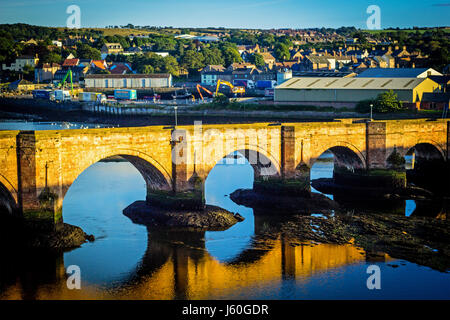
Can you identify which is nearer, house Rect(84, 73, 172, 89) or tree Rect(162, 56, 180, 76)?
house Rect(84, 73, 172, 89)

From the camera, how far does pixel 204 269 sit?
30344 mm

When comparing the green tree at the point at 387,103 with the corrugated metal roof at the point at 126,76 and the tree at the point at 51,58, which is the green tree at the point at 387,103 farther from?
the tree at the point at 51,58

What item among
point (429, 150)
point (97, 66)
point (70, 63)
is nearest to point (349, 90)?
point (429, 150)

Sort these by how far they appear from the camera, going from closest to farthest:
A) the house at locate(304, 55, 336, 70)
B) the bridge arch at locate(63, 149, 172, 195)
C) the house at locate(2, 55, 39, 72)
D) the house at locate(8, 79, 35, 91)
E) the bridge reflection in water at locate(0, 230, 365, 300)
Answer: the bridge reflection in water at locate(0, 230, 365, 300)
the bridge arch at locate(63, 149, 172, 195)
the house at locate(304, 55, 336, 70)
the house at locate(8, 79, 35, 91)
the house at locate(2, 55, 39, 72)

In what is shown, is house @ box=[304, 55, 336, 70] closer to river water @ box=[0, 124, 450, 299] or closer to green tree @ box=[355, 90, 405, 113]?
green tree @ box=[355, 90, 405, 113]

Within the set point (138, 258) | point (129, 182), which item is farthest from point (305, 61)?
point (138, 258)

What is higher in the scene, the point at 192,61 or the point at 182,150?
the point at 192,61

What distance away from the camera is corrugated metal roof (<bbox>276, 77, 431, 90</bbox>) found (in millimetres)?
75688

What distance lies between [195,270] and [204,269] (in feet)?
1.46

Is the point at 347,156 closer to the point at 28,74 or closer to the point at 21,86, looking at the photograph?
the point at 21,86

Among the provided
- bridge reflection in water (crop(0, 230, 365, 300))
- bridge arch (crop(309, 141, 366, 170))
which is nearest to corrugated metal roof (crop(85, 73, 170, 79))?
bridge arch (crop(309, 141, 366, 170))

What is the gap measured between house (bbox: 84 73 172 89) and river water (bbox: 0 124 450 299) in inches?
3506

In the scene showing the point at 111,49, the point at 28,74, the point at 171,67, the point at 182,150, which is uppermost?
the point at 111,49
